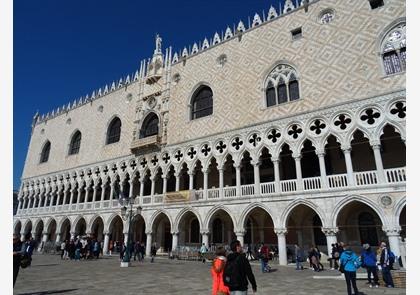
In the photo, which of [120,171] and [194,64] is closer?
[194,64]

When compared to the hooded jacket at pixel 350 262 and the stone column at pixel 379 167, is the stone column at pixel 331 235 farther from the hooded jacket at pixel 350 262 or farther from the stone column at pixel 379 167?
the hooded jacket at pixel 350 262

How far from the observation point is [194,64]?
20.0 m

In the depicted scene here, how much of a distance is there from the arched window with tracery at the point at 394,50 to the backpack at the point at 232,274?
488 inches

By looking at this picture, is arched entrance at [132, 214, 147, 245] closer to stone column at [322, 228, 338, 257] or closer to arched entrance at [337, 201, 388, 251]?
arched entrance at [337, 201, 388, 251]

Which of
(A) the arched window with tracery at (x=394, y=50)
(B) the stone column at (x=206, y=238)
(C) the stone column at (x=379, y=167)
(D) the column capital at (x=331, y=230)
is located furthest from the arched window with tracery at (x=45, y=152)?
(A) the arched window with tracery at (x=394, y=50)

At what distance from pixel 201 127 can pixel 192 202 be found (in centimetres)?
460

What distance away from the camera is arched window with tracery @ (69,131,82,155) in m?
26.9

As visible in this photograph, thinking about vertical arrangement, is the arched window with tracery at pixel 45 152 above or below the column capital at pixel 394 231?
above

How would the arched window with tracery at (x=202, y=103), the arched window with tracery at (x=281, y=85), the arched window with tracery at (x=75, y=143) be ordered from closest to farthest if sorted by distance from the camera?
the arched window with tracery at (x=281, y=85) → the arched window with tracery at (x=202, y=103) → the arched window with tracery at (x=75, y=143)

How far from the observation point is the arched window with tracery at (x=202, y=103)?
18.4 meters

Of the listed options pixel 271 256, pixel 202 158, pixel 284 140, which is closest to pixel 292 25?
pixel 284 140

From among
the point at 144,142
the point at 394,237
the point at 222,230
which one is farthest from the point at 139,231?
the point at 394,237

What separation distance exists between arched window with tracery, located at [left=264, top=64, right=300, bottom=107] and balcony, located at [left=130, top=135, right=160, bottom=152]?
7943 millimetres

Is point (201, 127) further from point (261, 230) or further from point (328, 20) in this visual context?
point (328, 20)
